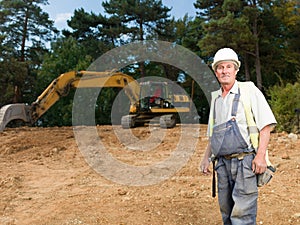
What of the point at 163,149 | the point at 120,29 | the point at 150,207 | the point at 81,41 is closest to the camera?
the point at 150,207

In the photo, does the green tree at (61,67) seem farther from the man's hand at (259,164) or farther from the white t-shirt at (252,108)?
the man's hand at (259,164)

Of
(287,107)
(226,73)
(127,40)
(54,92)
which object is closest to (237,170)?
(226,73)

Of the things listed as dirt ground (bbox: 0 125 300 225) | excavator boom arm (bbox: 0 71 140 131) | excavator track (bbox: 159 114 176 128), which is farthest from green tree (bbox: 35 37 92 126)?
dirt ground (bbox: 0 125 300 225)

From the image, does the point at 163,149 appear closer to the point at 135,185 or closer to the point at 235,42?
the point at 135,185

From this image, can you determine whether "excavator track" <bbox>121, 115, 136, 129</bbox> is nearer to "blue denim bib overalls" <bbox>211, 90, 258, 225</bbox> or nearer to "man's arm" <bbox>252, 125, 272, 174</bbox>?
"blue denim bib overalls" <bbox>211, 90, 258, 225</bbox>

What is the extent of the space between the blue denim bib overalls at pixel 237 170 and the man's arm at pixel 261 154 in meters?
0.04

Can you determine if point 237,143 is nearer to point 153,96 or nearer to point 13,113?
point 13,113

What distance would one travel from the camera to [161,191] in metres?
4.33

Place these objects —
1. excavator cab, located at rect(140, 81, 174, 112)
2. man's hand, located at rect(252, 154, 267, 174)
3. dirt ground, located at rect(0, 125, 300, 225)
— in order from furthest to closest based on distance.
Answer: excavator cab, located at rect(140, 81, 174, 112), dirt ground, located at rect(0, 125, 300, 225), man's hand, located at rect(252, 154, 267, 174)

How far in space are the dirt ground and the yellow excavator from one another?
280 centimetres

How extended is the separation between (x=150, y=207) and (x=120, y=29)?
19180 mm

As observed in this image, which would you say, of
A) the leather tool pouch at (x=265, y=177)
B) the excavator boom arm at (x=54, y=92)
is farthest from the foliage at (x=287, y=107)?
the leather tool pouch at (x=265, y=177)

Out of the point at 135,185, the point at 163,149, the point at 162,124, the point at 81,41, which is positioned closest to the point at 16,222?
the point at 135,185

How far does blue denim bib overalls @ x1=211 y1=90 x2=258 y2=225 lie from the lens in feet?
6.96
